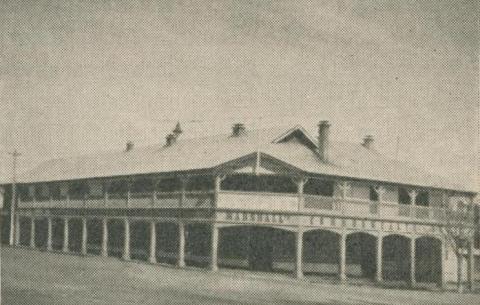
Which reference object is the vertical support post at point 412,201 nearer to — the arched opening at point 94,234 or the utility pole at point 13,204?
the arched opening at point 94,234

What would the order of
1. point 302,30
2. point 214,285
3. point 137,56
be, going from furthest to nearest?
point 214,285
point 137,56
point 302,30

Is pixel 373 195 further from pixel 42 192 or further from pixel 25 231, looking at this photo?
pixel 25 231

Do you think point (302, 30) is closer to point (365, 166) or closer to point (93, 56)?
point (93, 56)

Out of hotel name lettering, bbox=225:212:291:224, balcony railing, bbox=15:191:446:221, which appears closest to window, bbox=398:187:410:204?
balcony railing, bbox=15:191:446:221

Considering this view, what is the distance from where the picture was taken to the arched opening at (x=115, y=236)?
128ft

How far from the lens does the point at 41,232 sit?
4697 centimetres

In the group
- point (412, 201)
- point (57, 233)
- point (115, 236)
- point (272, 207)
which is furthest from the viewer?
point (57, 233)

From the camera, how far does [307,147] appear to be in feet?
120

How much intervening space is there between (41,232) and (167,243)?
13522 millimetres

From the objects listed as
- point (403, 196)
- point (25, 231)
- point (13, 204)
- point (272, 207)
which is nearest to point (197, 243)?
point (272, 207)

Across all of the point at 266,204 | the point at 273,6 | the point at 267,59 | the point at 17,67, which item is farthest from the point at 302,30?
the point at 266,204

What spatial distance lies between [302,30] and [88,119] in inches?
688

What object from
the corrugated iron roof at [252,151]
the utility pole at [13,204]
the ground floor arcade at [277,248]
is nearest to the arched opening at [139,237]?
the ground floor arcade at [277,248]

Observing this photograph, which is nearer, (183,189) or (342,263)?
(342,263)
